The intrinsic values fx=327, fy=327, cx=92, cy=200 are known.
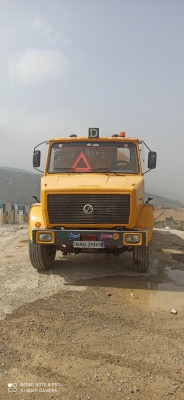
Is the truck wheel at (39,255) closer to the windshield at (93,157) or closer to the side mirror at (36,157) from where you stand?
the windshield at (93,157)

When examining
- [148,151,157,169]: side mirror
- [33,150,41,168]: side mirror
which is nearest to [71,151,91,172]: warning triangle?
[33,150,41,168]: side mirror

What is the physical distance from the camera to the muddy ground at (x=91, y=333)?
2812mm

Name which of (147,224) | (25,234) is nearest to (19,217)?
(25,234)

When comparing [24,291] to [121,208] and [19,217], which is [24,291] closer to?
[121,208]

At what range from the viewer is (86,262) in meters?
7.16

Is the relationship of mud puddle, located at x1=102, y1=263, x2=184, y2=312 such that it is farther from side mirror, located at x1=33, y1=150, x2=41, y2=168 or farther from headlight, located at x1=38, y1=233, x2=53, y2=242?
side mirror, located at x1=33, y1=150, x2=41, y2=168

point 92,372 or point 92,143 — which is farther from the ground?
point 92,143

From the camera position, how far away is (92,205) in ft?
18.2

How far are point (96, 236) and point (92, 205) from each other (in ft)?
1.77

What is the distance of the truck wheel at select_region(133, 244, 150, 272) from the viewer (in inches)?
240

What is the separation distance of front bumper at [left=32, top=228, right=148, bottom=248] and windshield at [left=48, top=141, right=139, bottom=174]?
136 cm

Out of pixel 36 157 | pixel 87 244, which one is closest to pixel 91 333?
pixel 87 244

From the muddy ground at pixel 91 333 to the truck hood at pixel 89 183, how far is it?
1.64 metres

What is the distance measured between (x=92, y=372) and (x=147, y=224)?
3255 millimetres
